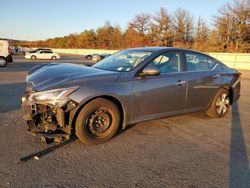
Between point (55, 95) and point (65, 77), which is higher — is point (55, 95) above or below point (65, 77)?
below

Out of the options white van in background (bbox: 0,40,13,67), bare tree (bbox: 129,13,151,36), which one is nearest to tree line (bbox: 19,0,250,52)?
bare tree (bbox: 129,13,151,36)

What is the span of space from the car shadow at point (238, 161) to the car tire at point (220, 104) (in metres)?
0.57

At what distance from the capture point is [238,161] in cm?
399

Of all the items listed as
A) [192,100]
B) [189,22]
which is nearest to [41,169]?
[192,100]

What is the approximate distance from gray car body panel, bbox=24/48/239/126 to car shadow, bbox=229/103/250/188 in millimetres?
967

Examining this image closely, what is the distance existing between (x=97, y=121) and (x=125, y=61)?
4.75 feet

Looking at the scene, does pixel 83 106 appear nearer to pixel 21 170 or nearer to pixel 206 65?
pixel 21 170

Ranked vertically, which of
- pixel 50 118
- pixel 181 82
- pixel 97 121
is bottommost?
pixel 97 121

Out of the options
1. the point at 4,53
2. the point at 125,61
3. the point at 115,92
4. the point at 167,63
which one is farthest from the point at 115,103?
the point at 4,53

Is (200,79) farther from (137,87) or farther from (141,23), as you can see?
(141,23)

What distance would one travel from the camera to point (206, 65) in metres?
6.12

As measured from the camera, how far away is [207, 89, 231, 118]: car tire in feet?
20.6

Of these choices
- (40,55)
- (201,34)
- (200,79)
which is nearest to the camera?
(200,79)

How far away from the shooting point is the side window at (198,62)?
5.69 m
